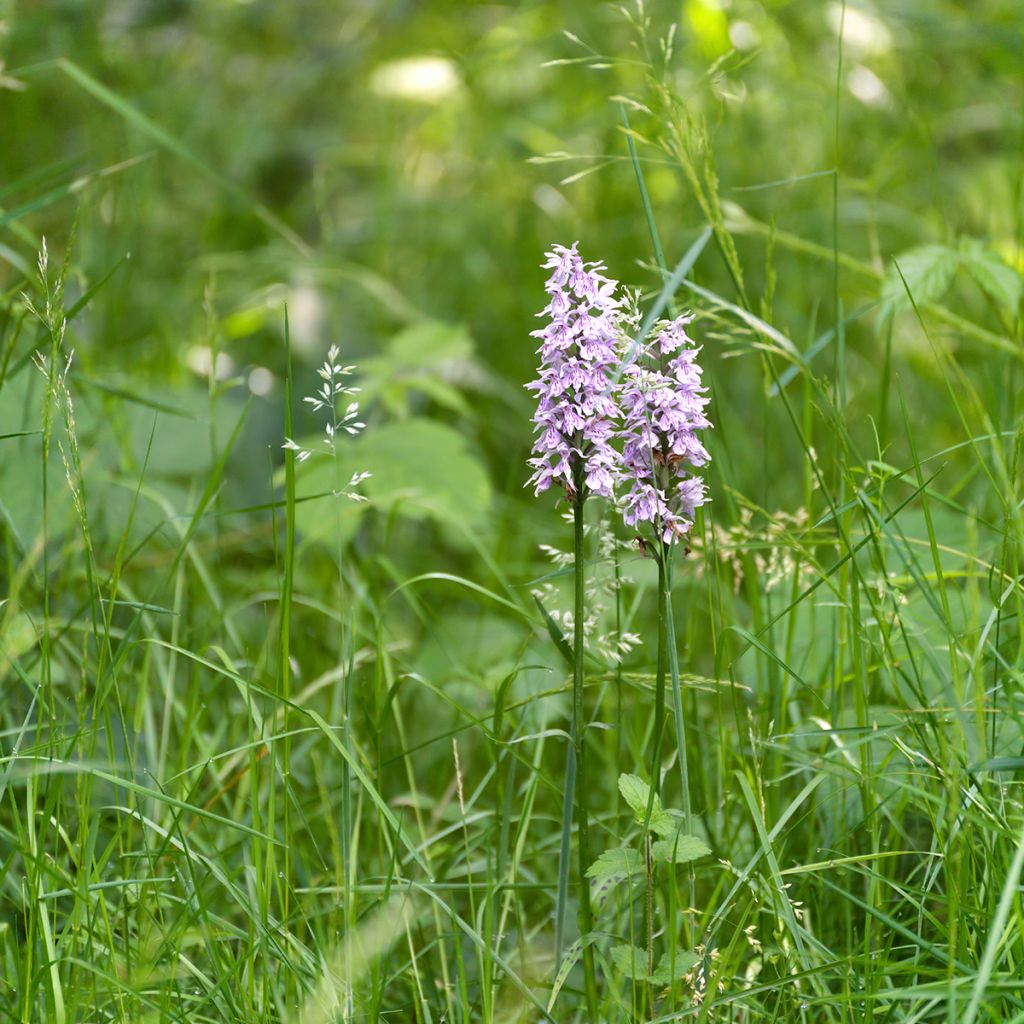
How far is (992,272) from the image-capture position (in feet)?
6.82

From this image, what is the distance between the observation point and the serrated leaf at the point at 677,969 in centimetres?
121

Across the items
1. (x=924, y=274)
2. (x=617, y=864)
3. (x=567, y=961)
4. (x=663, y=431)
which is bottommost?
(x=567, y=961)

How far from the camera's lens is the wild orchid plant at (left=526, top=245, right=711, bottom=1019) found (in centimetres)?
120

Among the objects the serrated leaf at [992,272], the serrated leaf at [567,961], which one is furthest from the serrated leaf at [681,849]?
the serrated leaf at [992,272]

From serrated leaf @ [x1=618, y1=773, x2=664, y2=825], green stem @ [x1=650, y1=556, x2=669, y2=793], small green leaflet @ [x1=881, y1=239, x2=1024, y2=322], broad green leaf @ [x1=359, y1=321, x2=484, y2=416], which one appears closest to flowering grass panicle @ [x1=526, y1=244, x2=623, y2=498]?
green stem @ [x1=650, y1=556, x2=669, y2=793]

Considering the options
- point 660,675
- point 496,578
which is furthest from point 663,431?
point 496,578

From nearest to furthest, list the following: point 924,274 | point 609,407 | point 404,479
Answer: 1. point 609,407
2. point 924,274
3. point 404,479

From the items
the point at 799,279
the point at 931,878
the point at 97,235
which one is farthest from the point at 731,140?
the point at 931,878

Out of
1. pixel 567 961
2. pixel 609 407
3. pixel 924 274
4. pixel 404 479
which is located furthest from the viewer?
pixel 404 479

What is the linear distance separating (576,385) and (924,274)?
1.05 m

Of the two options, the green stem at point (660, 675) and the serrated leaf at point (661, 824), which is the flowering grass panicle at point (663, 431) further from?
the serrated leaf at point (661, 824)

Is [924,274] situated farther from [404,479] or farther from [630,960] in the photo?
[630,960]

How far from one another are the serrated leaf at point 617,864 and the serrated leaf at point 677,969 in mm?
101

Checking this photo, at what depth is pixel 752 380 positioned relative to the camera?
3.63 meters
